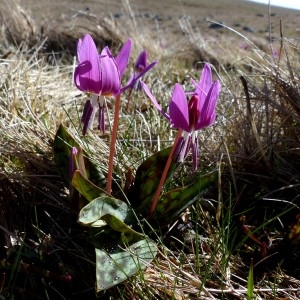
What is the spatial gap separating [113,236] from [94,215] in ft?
0.42

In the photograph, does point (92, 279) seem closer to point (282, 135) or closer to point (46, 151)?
point (46, 151)

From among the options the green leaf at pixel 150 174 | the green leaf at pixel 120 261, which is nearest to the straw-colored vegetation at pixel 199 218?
the green leaf at pixel 120 261

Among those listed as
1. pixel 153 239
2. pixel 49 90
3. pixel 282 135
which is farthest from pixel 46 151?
pixel 49 90

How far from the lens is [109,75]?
1.34m

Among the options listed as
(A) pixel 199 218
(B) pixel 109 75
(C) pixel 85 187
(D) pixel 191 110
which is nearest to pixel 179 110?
(D) pixel 191 110

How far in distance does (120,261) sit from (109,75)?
18.4 inches

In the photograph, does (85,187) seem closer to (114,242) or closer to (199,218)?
(114,242)

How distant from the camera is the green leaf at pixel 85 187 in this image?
136 cm

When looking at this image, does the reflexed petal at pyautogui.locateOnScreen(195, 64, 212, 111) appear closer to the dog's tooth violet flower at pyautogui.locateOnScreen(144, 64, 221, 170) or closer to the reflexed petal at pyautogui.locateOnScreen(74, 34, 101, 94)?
the dog's tooth violet flower at pyautogui.locateOnScreen(144, 64, 221, 170)

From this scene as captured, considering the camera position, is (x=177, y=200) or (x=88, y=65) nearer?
(x=88, y=65)

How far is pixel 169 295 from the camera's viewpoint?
4.67 feet

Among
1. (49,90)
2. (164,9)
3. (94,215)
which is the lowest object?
(164,9)

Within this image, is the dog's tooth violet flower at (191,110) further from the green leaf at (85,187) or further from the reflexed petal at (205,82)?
the green leaf at (85,187)

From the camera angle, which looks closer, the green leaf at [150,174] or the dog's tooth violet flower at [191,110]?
the dog's tooth violet flower at [191,110]
